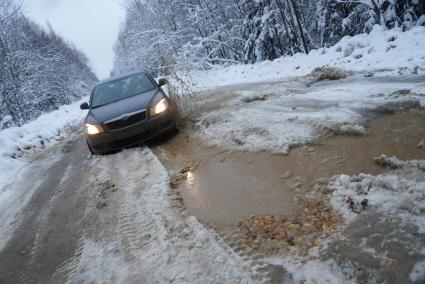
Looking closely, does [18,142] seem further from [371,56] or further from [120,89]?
[371,56]

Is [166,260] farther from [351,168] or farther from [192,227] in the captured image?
[351,168]

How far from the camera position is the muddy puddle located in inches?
147

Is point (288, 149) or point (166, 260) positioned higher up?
point (166, 260)

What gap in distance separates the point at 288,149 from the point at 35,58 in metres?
30.6

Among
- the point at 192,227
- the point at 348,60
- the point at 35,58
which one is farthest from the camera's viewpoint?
the point at 35,58

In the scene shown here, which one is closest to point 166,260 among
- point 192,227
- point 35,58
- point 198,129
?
point 192,227

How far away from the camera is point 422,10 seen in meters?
12.3

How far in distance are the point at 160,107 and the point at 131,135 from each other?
0.80 meters

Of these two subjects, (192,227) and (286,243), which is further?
(192,227)

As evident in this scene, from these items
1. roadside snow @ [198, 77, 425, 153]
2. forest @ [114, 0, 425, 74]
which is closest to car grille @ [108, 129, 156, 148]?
roadside snow @ [198, 77, 425, 153]

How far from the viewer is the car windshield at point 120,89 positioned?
7.96 meters

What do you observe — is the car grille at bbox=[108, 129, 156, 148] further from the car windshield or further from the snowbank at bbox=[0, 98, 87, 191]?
the snowbank at bbox=[0, 98, 87, 191]

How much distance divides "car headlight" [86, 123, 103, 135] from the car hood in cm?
12

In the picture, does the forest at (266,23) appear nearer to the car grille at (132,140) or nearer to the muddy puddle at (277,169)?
the car grille at (132,140)
